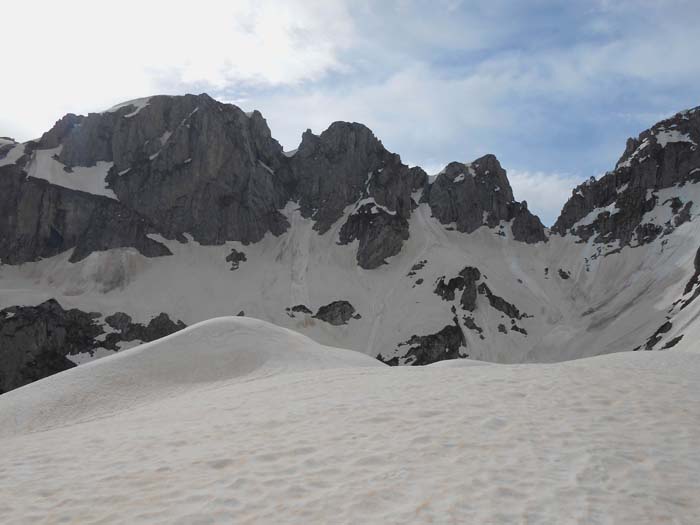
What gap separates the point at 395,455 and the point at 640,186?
437 feet

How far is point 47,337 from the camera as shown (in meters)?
80.4

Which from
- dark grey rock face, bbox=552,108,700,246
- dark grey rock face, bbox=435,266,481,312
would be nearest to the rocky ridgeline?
dark grey rock face, bbox=552,108,700,246

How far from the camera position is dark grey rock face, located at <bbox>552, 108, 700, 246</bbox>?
11338cm

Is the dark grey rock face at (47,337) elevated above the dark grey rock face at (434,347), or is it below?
above

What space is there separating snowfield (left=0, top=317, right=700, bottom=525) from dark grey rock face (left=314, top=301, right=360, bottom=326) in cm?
8123

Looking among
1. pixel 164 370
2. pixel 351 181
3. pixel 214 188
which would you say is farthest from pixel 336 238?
pixel 164 370

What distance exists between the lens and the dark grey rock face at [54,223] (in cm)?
10362

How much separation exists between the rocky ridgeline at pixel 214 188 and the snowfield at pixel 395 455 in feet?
330

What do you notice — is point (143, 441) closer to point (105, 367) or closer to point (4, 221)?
point (105, 367)

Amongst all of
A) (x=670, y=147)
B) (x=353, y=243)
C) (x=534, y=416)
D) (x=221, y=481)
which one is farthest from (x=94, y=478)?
(x=670, y=147)

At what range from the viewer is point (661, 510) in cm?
609


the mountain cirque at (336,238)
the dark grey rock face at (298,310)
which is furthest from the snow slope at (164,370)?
the dark grey rock face at (298,310)

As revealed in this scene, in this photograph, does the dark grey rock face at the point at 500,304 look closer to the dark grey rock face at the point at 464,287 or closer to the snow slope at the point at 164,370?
the dark grey rock face at the point at 464,287

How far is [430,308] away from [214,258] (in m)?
49.7
